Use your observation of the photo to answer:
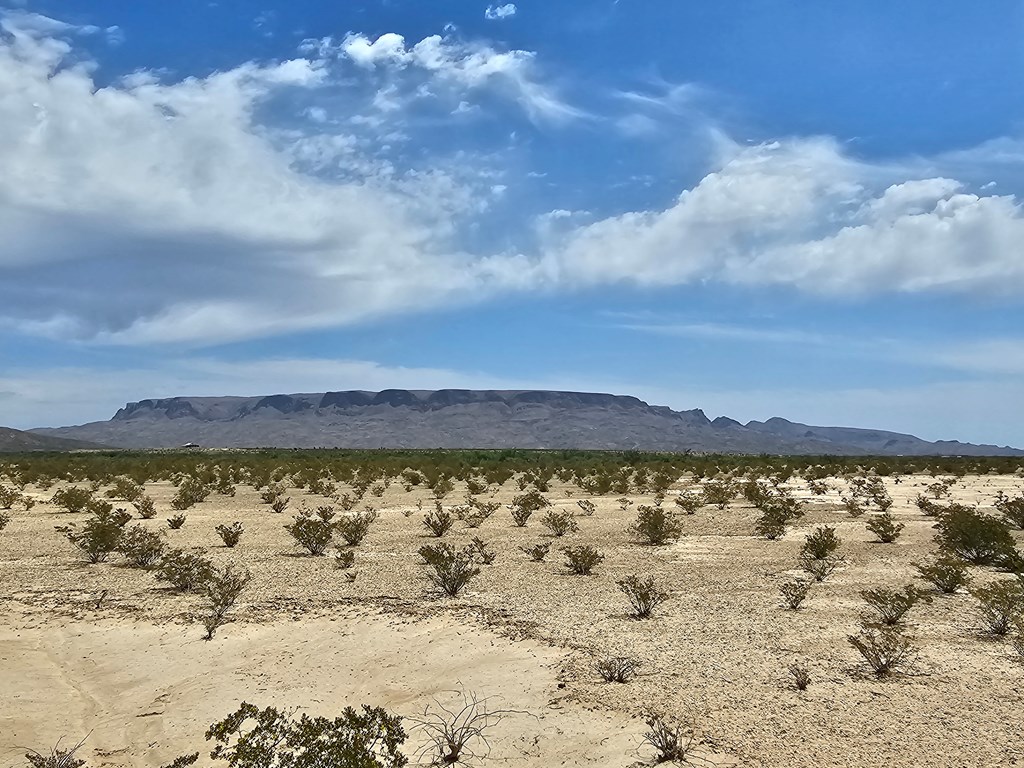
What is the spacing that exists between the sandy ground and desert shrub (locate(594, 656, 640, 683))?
134 millimetres

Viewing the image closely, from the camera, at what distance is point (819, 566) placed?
1416 cm

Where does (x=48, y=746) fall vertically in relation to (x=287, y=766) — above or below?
below

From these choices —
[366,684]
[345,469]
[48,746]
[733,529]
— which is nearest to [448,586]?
[366,684]

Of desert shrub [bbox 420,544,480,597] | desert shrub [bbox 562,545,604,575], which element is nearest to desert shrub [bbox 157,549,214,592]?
desert shrub [bbox 420,544,480,597]

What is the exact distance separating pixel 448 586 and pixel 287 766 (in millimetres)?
7107

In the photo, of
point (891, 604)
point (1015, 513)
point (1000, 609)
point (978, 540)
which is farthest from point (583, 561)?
point (1015, 513)

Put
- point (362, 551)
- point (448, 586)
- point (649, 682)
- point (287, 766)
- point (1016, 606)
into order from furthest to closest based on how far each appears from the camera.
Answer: point (362, 551) < point (448, 586) < point (1016, 606) < point (649, 682) < point (287, 766)

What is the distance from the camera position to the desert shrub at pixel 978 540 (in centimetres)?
1490

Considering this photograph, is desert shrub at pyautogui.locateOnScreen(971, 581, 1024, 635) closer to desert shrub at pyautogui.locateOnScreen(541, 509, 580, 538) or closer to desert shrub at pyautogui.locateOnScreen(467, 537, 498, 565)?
desert shrub at pyautogui.locateOnScreen(467, 537, 498, 565)

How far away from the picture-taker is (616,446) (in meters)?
187

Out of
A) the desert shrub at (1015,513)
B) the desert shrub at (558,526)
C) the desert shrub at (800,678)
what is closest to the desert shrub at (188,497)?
the desert shrub at (558,526)

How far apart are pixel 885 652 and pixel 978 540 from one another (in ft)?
29.2

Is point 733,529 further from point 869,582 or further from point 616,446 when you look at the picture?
point 616,446

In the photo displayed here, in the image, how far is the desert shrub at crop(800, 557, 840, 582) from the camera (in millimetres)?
13297
